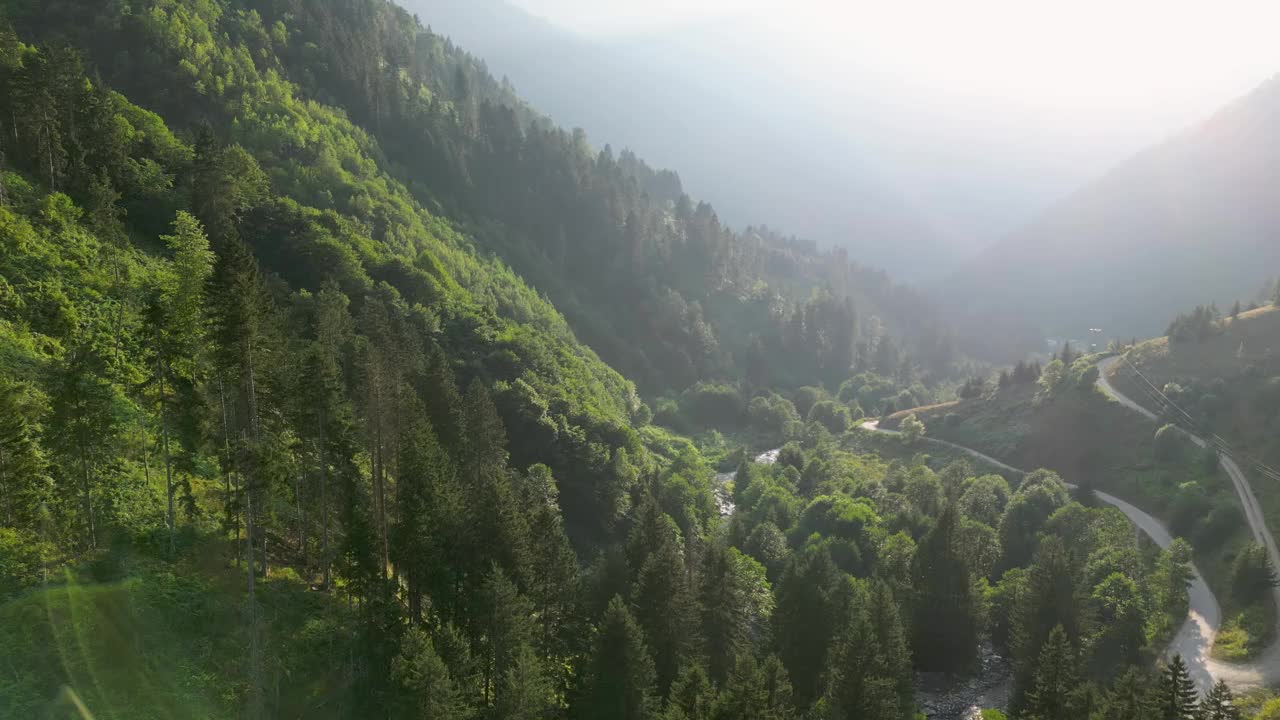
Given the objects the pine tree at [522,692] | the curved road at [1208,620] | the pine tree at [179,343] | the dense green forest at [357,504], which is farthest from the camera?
the curved road at [1208,620]

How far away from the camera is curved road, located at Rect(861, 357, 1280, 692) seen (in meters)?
65.1

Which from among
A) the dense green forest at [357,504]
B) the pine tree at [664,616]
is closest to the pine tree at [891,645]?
the dense green forest at [357,504]

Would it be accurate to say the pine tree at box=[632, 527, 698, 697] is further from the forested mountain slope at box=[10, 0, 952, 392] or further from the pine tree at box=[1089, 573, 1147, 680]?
the forested mountain slope at box=[10, 0, 952, 392]

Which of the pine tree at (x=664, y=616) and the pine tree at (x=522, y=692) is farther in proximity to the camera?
the pine tree at (x=664, y=616)

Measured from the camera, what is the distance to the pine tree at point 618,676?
43062 mm

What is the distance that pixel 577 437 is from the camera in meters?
87.0

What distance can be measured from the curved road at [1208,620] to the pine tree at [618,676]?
52166mm

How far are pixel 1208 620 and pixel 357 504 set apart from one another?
273 ft

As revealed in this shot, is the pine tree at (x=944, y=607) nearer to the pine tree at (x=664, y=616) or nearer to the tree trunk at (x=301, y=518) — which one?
the pine tree at (x=664, y=616)

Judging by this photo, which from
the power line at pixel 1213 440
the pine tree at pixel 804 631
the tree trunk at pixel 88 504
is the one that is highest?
the tree trunk at pixel 88 504

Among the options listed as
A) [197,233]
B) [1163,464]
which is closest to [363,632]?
[197,233]

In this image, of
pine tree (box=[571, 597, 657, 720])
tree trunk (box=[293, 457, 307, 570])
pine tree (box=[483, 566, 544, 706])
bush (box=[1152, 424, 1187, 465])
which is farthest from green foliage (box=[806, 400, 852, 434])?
pine tree (box=[483, 566, 544, 706])

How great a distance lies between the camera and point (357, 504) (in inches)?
1779

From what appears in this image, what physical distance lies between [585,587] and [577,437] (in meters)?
31.9
